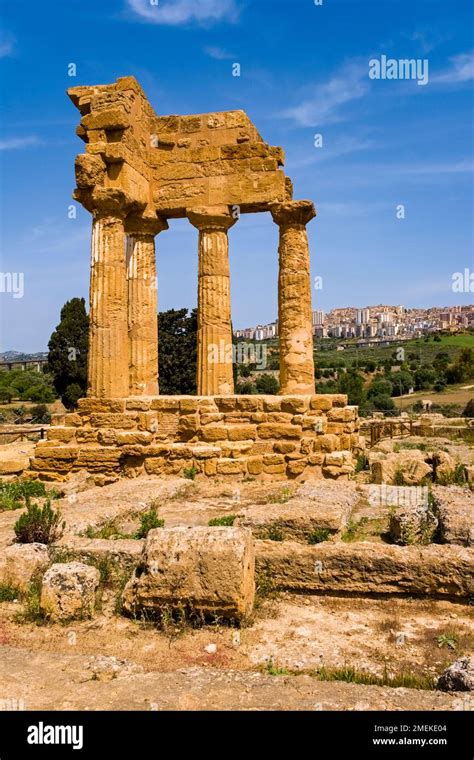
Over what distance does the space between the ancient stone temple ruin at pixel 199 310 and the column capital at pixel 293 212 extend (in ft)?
0.08

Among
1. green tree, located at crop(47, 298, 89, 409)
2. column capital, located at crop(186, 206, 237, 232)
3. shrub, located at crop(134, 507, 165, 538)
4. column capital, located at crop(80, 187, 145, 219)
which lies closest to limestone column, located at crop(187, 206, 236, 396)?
column capital, located at crop(186, 206, 237, 232)

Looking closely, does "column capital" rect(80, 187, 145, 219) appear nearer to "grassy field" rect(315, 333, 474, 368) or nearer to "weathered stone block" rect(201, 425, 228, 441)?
"weathered stone block" rect(201, 425, 228, 441)

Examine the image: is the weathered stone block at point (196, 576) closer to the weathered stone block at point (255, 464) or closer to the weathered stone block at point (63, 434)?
the weathered stone block at point (255, 464)

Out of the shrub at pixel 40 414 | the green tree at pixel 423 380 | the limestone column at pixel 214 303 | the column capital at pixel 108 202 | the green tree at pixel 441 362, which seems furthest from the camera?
the green tree at pixel 441 362

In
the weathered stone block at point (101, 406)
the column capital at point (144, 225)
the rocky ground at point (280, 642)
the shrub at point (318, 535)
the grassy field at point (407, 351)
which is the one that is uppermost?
the grassy field at point (407, 351)

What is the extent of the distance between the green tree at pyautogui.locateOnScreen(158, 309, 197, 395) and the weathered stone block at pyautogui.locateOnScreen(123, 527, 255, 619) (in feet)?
89.3

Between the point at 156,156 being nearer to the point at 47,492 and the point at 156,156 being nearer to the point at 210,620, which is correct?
the point at 47,492

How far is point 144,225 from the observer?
1371cm

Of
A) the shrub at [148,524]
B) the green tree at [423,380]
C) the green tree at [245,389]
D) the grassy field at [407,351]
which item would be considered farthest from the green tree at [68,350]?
the grassy field at [407,351]

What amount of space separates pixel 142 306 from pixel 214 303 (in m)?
1.86

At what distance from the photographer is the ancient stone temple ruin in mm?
11617

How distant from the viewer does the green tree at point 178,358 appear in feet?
108

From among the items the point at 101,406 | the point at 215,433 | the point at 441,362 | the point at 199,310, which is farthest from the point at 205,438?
the point at 441,362
